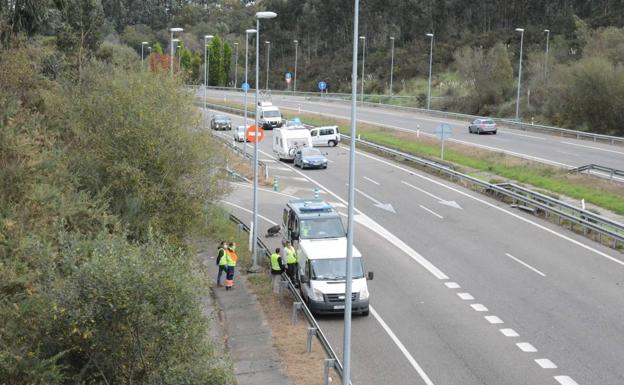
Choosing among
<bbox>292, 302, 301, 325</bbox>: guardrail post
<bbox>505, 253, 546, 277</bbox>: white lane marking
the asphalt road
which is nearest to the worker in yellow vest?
<bbox>292, 302, 301, 325</bbox>: guardrail post

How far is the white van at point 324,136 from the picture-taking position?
51781 mm

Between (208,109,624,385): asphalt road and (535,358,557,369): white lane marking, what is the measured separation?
0.14 ft

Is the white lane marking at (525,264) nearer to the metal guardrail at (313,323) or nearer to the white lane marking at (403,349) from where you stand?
the white lane marking at (403,349)

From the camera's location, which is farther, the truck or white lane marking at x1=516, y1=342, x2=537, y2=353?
the truck

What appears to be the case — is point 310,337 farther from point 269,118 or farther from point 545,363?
point 269,118

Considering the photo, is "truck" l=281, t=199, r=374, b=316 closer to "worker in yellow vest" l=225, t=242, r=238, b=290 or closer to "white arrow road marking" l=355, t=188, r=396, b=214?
"worker in yellow vest" l=225, t=242, r=238, b=290

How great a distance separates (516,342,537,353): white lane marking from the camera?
680 inches

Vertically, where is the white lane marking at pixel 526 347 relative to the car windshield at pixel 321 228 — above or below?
below

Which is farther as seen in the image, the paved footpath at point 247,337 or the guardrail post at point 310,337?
the guardrail post at point 310,337

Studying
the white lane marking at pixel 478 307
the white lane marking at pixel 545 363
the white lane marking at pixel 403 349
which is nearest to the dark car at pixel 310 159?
the white lane marking at pixel 403 349

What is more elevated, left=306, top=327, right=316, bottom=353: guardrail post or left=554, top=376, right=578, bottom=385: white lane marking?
left=306, top=327, right=316, bottom=353: guardrail post

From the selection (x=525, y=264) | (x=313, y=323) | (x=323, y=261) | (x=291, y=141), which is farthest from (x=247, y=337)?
(x=291, y=141)

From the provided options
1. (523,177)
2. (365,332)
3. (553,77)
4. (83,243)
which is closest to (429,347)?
(365,332)

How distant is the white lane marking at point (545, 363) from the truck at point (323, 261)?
15.3 feet
